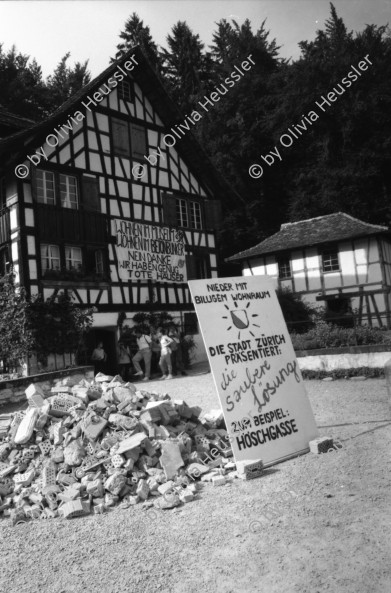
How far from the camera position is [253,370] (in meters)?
6.50

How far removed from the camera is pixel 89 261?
19375mm

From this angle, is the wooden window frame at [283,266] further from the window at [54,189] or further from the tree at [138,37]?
the tree at [138,37]

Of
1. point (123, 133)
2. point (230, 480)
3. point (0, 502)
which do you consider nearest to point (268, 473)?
point (230, 480)

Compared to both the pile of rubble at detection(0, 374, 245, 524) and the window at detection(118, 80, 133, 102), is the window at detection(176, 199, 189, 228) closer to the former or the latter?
the window at detection(118, 80, 133, 102)

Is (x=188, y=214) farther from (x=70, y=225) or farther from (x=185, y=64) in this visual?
(x=185, y=64)

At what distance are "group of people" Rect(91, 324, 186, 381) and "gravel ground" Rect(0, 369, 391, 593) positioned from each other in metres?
9.60

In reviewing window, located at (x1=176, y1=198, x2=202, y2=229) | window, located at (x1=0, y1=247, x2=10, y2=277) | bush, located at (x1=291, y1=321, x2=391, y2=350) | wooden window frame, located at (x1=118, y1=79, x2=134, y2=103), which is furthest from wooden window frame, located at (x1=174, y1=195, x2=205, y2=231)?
bush, located at (x1=291, y1=321, x2=391, y2=350)

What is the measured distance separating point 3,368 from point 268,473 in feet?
42.9

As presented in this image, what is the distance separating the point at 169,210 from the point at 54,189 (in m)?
5.23

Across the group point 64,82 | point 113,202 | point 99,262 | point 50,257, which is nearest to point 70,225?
point 50,257

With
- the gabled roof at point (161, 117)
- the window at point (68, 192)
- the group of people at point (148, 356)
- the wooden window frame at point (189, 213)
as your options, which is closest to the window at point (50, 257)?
the window at point (68, 192)

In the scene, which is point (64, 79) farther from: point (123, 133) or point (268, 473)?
point (268, 473)

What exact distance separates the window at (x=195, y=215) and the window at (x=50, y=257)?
23.0 ft

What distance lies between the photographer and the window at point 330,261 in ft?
86.8
